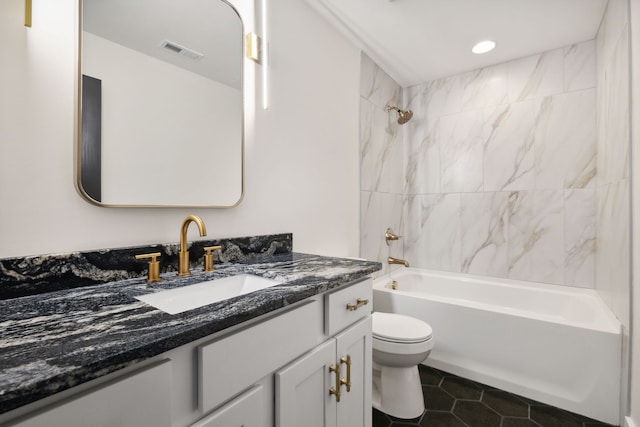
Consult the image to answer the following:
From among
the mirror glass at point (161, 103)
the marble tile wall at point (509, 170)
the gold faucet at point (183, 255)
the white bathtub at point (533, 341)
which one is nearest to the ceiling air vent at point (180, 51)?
the mirror glass at point (161, 103)

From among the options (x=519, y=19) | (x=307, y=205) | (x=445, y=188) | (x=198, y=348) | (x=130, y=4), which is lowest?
(x=198, y=348)

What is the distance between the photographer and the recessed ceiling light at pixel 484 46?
2287 mm

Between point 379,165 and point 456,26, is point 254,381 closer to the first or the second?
point 379,165

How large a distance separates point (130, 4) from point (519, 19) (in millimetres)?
2257

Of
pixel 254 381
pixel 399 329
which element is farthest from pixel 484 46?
pixel 254 381

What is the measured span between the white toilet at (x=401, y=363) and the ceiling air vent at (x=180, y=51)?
5.42ft

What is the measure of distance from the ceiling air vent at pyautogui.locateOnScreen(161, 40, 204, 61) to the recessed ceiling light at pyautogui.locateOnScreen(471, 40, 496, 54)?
2.08 meters

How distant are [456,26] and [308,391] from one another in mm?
2360

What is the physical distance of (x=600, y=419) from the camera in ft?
5.39

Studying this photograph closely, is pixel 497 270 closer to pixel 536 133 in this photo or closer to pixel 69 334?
pixel 536 133

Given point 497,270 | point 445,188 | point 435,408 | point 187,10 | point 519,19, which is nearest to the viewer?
point 187,10

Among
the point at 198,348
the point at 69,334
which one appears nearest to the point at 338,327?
the point at 198,348

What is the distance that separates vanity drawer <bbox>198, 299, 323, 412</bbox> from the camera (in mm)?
667

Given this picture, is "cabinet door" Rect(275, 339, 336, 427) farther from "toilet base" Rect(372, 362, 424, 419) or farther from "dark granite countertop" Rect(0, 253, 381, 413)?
"toilet base" Rect(372, 362, 424, 419)
